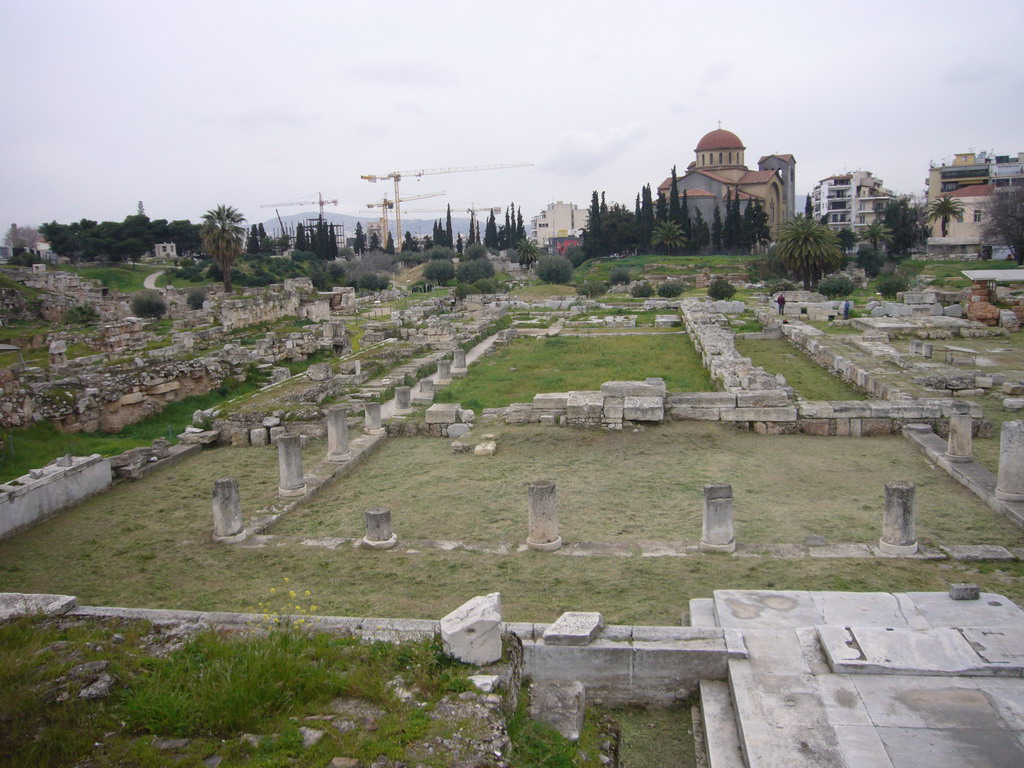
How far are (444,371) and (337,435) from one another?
A: 927 cm

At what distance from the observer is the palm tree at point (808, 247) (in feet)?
154

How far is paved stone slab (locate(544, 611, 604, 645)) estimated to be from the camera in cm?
589

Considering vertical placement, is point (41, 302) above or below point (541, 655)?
above

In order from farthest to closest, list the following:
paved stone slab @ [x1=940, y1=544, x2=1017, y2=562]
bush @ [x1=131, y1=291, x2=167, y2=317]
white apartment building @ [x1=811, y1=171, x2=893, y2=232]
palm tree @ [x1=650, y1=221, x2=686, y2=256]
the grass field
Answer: white apartment building @ [x1=811, y1=171, x2=893, y2=232] → palm tree @ [x1=650, y1=221, x2=686, y2=256] → bush @ [x1=131, y1=291, x2=167, y2=317] → paved stone slab @ [x1=940, y1=544, x2=1017, y2=562] → the grass field

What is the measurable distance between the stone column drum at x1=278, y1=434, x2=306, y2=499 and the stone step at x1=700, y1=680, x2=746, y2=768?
23.9 ft

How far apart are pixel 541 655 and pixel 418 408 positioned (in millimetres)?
11553

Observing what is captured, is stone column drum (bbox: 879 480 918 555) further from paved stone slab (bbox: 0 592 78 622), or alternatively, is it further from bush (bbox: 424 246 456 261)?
bush (bbox: 424 246 456 261)

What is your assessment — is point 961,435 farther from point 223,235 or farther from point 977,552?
point 223,235

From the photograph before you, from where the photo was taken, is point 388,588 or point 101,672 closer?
point 101,672

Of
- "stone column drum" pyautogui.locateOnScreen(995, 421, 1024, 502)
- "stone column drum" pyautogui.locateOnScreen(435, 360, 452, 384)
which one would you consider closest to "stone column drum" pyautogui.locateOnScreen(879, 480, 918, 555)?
"stone column drum" pyautogui.locateOnScreen(995, 421, 1024, 502)

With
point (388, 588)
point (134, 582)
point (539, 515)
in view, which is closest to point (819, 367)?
point (539, 515)

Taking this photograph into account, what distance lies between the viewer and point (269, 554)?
8930 millimetres

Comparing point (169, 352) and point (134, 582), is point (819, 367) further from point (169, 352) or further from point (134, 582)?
point (169, 352)

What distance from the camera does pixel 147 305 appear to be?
1575 inches
